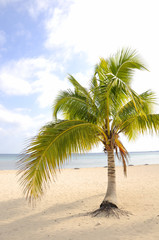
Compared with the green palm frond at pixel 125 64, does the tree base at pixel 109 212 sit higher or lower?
lower

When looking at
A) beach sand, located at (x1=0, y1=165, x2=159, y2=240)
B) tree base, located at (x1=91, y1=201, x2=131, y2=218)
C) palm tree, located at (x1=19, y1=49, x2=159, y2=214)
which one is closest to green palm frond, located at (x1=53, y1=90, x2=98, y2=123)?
palm tree, located at (x1=19, y1=49, x2=159, y2=214)

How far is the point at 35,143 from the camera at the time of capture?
17.9 feet

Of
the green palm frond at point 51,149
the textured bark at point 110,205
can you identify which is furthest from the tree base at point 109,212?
the green palm frond at point 51,149

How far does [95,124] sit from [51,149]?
5.76 ft

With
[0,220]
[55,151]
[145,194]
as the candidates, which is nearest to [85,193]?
[145,194]

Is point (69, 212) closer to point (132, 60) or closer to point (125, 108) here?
point (125, 108)

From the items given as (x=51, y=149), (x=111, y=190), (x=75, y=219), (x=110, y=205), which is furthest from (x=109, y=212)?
(x=51, y=149)

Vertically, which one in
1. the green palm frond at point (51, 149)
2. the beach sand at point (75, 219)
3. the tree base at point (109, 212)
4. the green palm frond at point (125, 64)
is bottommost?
the beach sand at point (75, 219)

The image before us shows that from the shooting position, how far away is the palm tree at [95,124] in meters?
5.32

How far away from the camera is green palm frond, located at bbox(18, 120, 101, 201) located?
17.1 ft

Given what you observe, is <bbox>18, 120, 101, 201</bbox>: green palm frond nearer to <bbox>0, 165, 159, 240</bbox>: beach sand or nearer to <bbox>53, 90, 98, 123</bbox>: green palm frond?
<bbox>53, 90, 98, 123</bbox>: green palm frond

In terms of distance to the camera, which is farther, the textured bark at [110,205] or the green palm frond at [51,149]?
the textured bark at [110,205]

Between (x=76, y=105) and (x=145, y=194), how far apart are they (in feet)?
16.9

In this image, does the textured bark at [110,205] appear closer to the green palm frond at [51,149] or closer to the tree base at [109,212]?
the tree base at [109,212]
